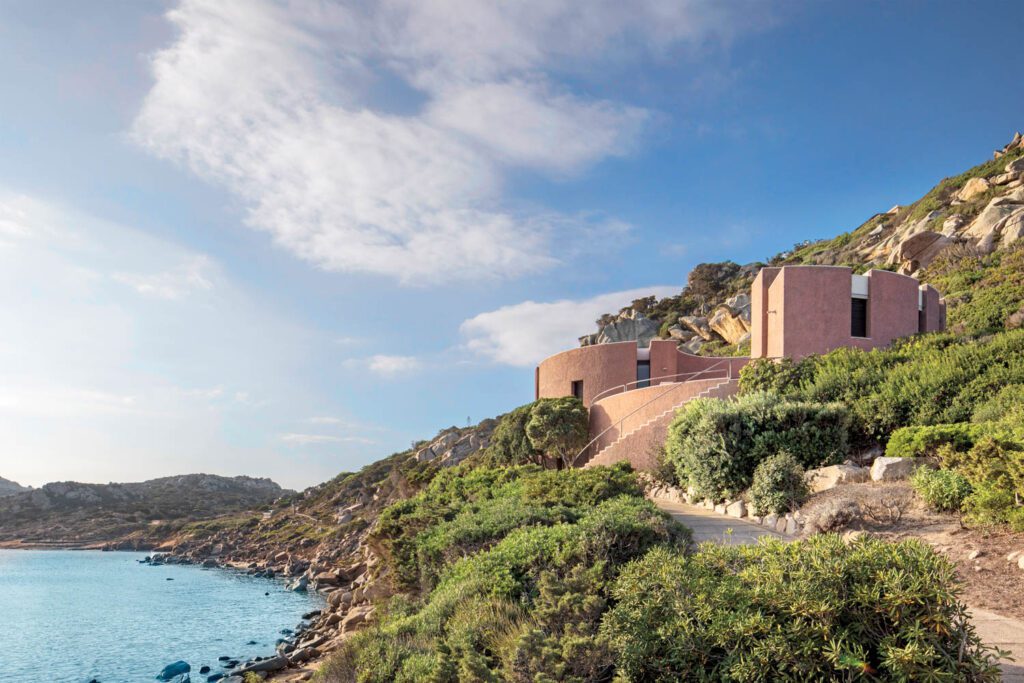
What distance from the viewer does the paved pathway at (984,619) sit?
17.6 ft

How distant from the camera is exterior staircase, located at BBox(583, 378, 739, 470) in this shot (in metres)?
18.4

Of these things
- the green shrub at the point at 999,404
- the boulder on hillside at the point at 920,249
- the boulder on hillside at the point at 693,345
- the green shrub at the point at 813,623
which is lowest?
the green shrub at the point at 813,623

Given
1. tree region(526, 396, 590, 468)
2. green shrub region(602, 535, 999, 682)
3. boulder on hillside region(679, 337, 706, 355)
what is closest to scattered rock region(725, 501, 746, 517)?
green shrub region(602, 535, 999, 682)

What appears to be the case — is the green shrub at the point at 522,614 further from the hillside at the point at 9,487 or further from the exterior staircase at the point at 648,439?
the hillside at the point at 9,487

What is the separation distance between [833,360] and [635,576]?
15.8 metres

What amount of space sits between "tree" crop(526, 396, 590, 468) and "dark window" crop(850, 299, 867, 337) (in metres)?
9.83

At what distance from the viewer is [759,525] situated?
37.3 ft

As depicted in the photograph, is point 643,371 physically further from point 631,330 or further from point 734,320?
point 631,330

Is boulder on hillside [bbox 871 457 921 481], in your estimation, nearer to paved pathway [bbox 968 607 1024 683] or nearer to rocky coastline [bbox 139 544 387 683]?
paved pathway [bbox 968 607 1024 683]

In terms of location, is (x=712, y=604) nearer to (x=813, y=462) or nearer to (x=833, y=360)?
(x=813, y=462)

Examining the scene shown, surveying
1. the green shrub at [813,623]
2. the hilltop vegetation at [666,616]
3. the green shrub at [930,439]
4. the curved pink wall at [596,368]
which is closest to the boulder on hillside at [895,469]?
the green shrub at [930,439]

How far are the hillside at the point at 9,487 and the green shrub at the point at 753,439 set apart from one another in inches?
4642

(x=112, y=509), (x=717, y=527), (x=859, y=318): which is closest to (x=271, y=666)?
(x=717, y=527)

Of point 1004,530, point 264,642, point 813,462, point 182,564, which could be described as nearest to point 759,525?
point 813,462
